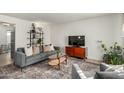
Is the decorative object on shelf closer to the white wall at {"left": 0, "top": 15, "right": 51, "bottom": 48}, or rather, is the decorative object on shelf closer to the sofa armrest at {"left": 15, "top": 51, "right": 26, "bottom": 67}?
the white wall at {"left": 0, "top": 15, "right": 51, "bottom": 48}

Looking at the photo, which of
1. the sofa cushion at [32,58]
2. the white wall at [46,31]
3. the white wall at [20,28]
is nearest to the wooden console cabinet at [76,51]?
the white wall at [46,31]

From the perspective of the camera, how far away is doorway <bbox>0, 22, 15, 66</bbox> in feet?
15.3

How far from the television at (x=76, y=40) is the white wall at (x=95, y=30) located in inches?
9.0

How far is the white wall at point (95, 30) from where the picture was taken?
4693 millimetres

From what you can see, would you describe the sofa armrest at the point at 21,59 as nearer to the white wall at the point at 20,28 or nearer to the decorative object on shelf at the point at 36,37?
the white wall at the point at 20,28

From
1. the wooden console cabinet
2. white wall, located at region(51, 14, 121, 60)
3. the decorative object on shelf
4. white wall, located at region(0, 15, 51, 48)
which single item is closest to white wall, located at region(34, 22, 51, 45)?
the decorative object on shelf

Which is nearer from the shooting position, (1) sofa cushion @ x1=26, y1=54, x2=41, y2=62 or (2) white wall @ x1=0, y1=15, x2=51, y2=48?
(1) sofa cushion @ x1=26, y1=54, x2=41, y2=62

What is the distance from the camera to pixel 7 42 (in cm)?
489

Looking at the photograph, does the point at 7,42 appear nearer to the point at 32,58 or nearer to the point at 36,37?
the point at 32,58

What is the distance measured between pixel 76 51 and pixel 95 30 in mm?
1256

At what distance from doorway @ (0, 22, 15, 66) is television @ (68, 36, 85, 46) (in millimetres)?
2642

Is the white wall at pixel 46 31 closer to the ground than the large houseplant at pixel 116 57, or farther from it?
farther from it
